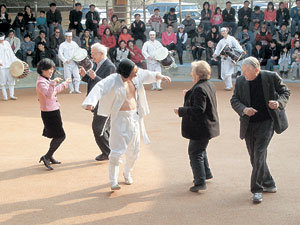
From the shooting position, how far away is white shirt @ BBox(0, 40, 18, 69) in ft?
47.0

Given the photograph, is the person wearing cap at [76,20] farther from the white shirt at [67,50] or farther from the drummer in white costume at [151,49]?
the drummer in white costume at [151,49]

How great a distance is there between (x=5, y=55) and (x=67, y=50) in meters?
1.93

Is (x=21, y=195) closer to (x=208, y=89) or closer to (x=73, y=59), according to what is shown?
(x=208, y=89)

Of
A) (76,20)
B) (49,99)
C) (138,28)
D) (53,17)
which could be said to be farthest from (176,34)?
(49,99)

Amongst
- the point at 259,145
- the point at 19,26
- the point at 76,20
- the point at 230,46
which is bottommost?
the point at 259,145

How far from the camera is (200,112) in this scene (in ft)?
19.7

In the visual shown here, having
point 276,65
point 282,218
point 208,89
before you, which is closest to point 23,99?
point 276,65

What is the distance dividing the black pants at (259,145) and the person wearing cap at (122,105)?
1.30 meters

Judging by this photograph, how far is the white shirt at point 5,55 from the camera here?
14.3 metres

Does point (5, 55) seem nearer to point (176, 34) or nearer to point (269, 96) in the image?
point (176, 34)

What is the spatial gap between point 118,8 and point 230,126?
42.2 feet

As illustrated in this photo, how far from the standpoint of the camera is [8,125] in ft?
35.7

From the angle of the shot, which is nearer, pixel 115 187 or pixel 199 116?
pixel 199 116

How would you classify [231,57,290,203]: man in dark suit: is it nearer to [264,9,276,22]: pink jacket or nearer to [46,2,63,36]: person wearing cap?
[264,9,276,22]: pink jacket
